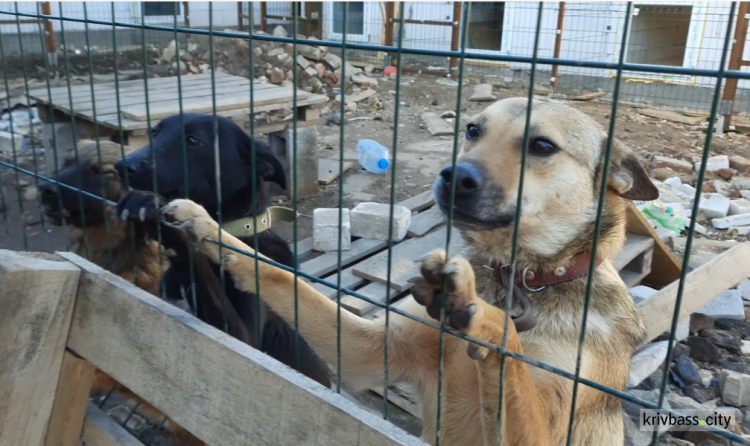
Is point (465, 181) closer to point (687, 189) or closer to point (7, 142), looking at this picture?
point (687, 189)

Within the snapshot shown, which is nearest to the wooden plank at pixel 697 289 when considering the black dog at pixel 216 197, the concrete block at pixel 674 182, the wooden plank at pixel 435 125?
the black dog at pixel 216 197

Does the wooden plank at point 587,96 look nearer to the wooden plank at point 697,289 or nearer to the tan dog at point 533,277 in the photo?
the wooden plank at point 697,289

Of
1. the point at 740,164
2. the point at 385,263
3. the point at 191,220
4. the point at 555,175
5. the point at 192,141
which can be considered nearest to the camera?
the point at 191,220

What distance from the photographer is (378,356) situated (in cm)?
224

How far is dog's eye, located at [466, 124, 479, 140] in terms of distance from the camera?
2.22m

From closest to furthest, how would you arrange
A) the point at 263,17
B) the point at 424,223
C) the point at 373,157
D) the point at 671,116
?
the point at 424,223
the point at 373,157
the point at 671,116
the point at 263,17

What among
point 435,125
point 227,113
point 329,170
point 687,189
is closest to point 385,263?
point 227,113

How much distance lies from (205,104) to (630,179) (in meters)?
4.09

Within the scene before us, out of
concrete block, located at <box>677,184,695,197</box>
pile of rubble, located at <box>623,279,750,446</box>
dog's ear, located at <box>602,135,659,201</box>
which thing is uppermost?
dog's ear, located at <box>602,135,659,201</box>

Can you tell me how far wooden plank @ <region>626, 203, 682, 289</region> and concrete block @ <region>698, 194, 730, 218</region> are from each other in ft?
5.46

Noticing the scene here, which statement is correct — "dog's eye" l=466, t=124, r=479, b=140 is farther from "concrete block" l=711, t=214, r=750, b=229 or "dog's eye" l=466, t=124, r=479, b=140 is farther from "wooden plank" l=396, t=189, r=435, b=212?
"concrete block" l=711, t=214, r=750, b=229

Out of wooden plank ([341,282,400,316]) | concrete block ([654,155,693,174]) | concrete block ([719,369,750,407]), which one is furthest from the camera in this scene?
concrete block ([654,155,693,174])

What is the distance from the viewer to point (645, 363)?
10.7 ft

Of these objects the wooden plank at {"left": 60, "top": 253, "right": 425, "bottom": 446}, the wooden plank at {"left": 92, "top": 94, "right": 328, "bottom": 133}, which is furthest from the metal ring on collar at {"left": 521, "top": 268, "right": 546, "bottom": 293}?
the wooden plank at {"left": 92, "top": 94, "right": 328, "bottom": 133}
